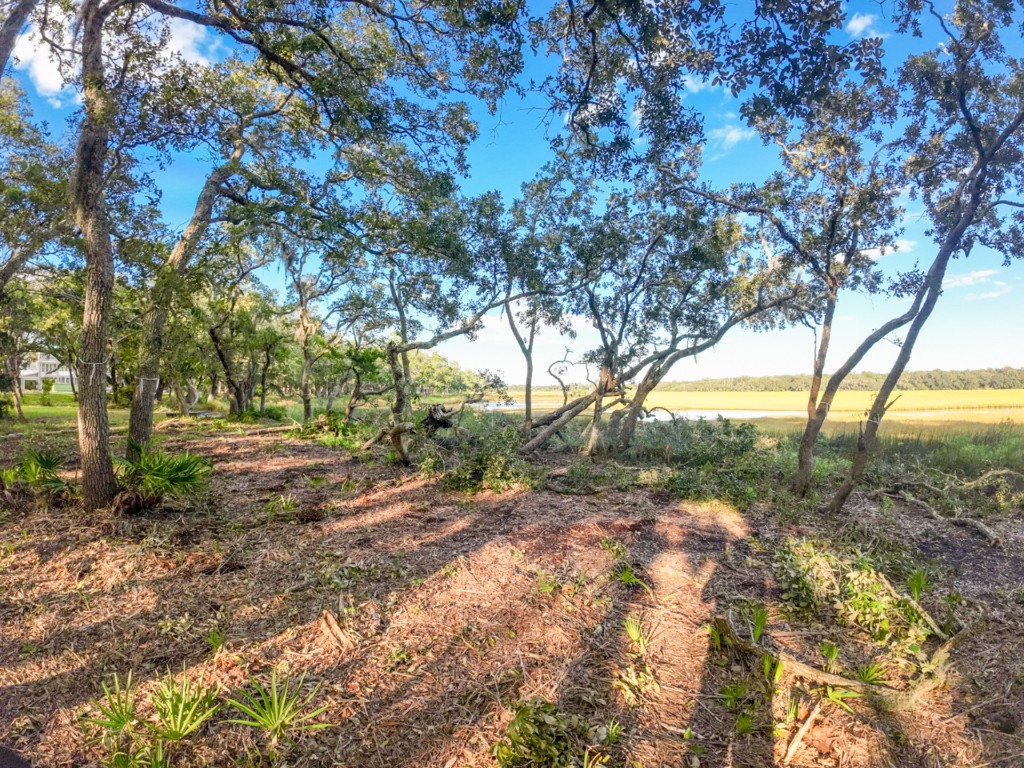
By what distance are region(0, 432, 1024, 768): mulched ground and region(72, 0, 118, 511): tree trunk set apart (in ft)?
1.71

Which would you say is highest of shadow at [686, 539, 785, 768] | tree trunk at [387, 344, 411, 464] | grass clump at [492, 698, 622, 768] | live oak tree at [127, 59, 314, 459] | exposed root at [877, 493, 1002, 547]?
live oak tree at [127, 59, 314, 459]

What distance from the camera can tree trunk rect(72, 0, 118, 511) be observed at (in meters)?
5.36

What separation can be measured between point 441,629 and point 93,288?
5421 millimetres

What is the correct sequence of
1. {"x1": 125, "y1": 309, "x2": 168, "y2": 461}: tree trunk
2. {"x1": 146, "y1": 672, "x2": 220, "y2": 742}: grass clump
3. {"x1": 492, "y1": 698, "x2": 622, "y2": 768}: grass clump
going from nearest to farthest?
{"x1": 492, "y1": 698, "x2": 622, "y2": 768}: grass clump < {"x1": 146, "y1": 672, "x2": 220, "y2": 742}: grass clump < {"x1": 125, "y1": 309, "x2": 168, "y2": 461}: tree trunk

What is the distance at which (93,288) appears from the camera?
5.42m

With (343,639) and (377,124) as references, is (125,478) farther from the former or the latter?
(377,124)

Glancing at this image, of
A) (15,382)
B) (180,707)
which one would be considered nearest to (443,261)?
(180,707)

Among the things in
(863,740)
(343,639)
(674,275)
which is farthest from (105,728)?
(674,275)

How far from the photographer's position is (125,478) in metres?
5.77

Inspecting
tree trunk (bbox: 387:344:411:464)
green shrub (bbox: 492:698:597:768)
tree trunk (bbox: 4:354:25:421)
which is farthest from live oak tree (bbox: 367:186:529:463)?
tree trunk (bbox: 4:354:25:421)

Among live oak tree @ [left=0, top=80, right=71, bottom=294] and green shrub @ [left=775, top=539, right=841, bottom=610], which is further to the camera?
live oak tree @ [left=0, top=80, right=71, bottom=294]

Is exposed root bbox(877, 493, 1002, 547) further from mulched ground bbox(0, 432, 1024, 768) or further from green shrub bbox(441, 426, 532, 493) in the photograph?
green shrub bbox(441, 426, 532, 493)

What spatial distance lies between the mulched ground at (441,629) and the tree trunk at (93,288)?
1.71 feet

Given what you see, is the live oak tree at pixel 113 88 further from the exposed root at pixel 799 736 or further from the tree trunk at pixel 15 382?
the tree trunk at pixel 15 382
